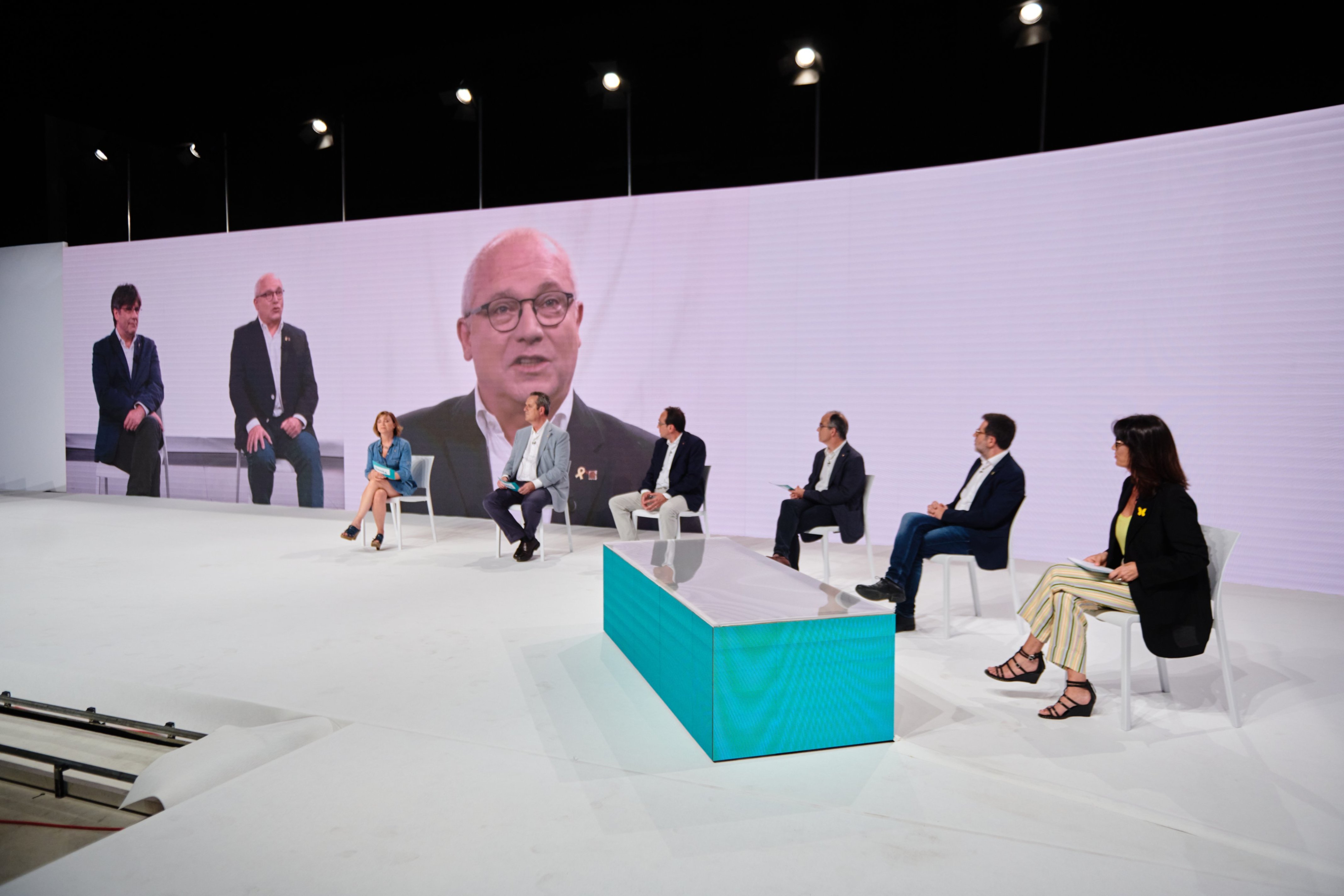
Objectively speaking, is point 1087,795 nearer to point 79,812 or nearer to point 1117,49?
point 79,812

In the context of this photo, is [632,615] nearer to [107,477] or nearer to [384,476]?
[384,476]

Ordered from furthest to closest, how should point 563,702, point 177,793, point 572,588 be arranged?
point 572,588
point 563,702
point 177,793

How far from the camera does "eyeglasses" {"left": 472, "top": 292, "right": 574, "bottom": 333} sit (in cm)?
711

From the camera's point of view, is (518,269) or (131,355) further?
(131,355)

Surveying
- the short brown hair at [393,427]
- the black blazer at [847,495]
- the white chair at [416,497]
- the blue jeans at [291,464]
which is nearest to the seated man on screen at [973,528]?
the black blazer at [847,495]

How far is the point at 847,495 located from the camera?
15.1 ft

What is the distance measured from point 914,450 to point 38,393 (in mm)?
9725

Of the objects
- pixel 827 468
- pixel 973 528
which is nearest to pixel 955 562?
pixel 973 528

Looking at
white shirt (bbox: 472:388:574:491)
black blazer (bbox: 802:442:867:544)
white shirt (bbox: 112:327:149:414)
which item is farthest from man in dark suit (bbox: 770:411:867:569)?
white shirt (bbox: 112:327:149:414)

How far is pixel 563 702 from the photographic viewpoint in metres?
2.90

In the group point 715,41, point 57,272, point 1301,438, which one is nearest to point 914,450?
point 1301,438

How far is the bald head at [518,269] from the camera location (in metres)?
7.11

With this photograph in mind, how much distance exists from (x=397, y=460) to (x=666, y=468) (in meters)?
2.02

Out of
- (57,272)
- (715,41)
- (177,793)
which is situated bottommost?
(177,793)
